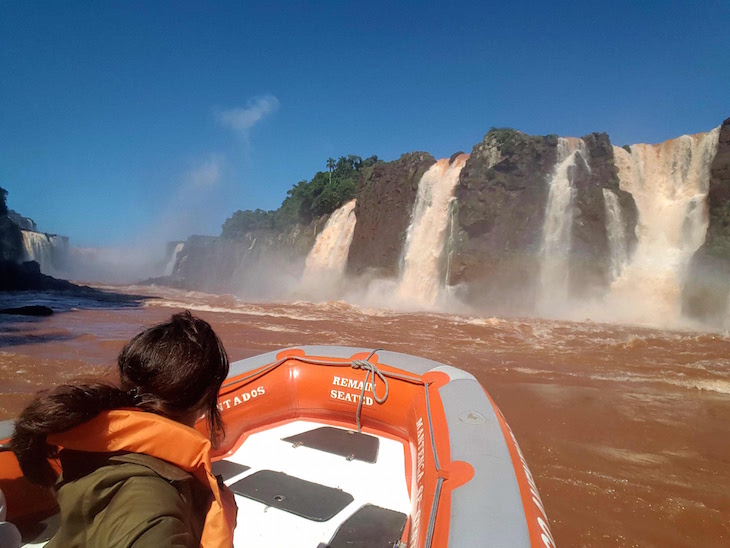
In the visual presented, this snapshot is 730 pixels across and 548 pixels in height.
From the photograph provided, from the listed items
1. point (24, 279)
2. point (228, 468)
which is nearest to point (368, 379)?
point (228, 468)

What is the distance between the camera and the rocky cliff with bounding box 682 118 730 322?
43.7ft

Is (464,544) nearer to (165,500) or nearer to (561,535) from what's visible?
(165,500)

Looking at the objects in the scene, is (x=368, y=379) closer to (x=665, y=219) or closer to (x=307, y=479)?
(x=307, y=479)

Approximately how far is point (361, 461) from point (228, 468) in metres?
0.90

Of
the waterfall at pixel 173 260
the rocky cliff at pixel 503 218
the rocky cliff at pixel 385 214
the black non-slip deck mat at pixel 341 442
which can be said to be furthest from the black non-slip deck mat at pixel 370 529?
the waterfall at pixel 173 260

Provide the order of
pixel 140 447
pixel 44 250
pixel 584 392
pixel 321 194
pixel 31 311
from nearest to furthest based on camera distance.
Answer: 1. pixel 140 447
2. pixel 584 392
3. pixel 31 311
4. pixel 321 194
5. pixel 44 250

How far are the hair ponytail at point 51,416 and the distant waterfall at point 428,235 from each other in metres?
18.6

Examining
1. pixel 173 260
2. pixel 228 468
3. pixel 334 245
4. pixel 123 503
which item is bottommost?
pixel 228 468

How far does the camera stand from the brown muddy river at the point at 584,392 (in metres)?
2.90

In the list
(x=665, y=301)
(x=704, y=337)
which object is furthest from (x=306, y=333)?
(x=665, y=301)

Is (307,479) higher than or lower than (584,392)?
lower

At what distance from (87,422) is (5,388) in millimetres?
5561

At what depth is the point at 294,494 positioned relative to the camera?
254 cm

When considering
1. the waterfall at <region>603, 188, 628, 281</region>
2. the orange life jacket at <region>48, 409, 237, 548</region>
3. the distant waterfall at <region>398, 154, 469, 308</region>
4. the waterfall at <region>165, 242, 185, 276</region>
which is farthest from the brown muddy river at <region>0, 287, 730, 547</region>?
the waterfall at <region>165, 242, 185, 276</region>
